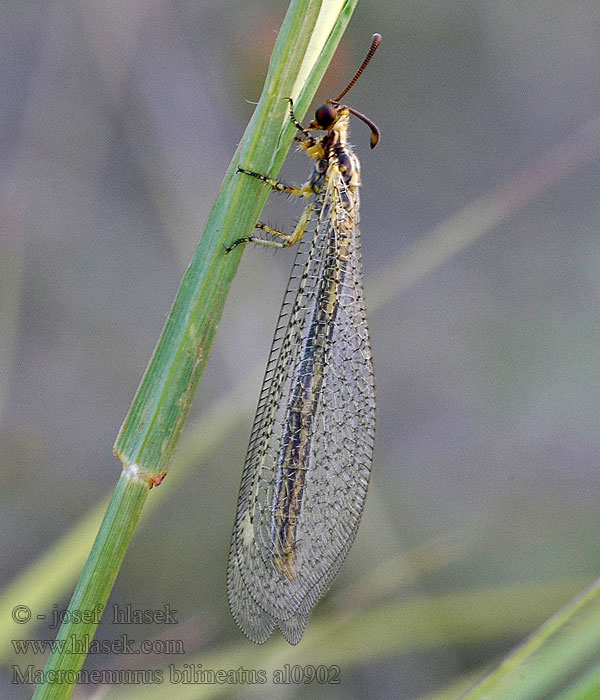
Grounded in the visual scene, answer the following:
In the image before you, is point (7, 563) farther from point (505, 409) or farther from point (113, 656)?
point (505, 409)

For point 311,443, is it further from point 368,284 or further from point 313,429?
point 368,284

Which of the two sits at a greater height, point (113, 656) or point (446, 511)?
point (446, 511)

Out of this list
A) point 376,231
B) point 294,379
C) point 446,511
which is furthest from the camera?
point 376,231

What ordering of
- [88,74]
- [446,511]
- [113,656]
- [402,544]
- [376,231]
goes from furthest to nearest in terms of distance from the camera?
[376,231] → [88,74] → [446,511] → [402,544] → [113,656]

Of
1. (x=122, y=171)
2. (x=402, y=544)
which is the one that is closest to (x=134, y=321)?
(x=122, y=171)

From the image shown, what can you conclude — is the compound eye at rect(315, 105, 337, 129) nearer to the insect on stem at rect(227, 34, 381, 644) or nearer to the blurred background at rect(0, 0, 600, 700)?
the insect on stem at rect(227, 34, 381, 644)

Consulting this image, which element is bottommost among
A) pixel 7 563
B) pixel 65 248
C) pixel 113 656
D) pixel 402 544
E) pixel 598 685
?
pixel 113 656

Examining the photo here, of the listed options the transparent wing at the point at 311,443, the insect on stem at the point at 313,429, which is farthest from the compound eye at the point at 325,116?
the transparent wing at the point at 311,443
